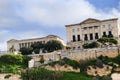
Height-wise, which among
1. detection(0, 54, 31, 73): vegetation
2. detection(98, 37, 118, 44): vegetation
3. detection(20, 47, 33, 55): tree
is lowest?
detection(0, 54, 31, 73): vegetation

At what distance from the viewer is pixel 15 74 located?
59.3 m

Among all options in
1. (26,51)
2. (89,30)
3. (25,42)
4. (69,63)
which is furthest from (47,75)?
(25,42)

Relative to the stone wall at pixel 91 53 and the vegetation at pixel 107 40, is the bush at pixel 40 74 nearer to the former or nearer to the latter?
the stone wall at pixel 91 53

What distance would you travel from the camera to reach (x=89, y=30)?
8738 centimetres

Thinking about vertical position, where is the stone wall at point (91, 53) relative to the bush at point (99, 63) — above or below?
above

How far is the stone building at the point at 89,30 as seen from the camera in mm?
84812

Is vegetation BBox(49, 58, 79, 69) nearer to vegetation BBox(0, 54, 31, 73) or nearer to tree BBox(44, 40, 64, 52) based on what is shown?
vegetation BBox(0, 54, 31, 73)

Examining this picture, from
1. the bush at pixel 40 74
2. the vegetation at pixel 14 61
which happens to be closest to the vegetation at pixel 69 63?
the bush at pixel 40 74

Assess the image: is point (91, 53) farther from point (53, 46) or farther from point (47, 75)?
point (53, 46)

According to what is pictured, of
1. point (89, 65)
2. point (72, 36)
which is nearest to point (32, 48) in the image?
point (72, 36)

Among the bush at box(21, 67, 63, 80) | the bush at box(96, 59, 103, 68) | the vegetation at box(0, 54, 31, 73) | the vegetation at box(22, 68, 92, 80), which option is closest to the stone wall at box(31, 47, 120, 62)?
the vegetation at box(0, 54, 31, 73)

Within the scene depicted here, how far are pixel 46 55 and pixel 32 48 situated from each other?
11.3 m

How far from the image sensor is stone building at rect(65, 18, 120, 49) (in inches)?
3339

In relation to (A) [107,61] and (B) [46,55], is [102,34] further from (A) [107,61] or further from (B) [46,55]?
(A) [107,61]
